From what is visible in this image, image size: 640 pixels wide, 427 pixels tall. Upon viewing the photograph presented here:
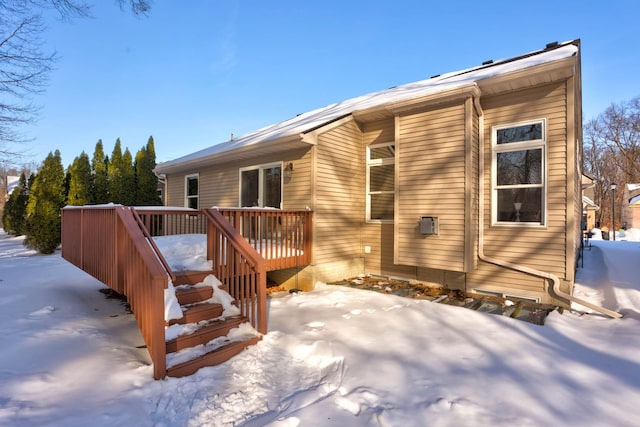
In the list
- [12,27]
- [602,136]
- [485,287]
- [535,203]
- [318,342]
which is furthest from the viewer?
[602,136]

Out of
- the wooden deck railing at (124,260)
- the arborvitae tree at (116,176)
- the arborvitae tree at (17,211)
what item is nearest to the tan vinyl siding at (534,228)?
the wooden deck railing at (124,260)

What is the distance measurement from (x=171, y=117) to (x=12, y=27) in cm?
838

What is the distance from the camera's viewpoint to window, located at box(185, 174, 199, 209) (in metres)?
9.98

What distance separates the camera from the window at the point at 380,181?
686cm

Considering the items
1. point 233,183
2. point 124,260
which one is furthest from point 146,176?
point 124,260

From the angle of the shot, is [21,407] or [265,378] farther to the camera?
[265,378]

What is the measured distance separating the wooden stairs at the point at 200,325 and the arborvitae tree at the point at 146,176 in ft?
43.9

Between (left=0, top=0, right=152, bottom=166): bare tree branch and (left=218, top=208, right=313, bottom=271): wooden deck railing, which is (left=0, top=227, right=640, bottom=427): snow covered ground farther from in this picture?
(left=0, top=0, right=152, bottom=166): bare tree branch

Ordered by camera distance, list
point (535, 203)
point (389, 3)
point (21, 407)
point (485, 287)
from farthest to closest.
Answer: point (389, 3), point (485, 287), point (535, 203), point (21, 407)

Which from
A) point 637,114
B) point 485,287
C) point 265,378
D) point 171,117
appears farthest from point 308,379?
point 637,114

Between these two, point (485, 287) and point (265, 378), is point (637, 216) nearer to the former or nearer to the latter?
point (485, 287)

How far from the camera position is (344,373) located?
9.24 feet

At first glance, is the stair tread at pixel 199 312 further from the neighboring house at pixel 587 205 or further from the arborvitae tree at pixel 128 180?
the arborvitae tree at pixel 128 180

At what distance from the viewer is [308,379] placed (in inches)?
108
